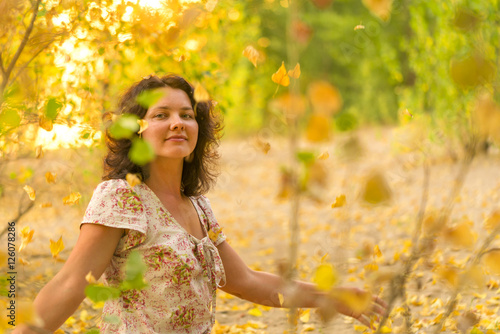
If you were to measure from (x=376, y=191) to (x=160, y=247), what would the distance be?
100cm

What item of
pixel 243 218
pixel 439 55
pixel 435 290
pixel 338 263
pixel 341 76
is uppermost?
pixel 338 263

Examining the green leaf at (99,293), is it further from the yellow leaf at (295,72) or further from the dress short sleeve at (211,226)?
the dress short sleeve at (211,226)

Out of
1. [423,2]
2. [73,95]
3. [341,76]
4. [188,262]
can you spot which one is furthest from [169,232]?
[341,76]

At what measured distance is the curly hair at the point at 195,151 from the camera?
6.48 feet

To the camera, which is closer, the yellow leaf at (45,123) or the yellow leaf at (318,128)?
the yellow leaf at (318,128)

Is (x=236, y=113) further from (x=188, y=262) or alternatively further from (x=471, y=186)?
(x=188, y=262)

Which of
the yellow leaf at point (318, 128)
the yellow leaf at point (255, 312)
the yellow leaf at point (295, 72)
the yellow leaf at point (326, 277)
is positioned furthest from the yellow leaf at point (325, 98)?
the yellow leaf at point (255, 312)

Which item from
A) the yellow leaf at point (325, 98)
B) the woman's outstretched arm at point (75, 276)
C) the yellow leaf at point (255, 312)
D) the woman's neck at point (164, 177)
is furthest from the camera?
the yellow leaf at point (255, 312)

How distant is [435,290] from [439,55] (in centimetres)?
424

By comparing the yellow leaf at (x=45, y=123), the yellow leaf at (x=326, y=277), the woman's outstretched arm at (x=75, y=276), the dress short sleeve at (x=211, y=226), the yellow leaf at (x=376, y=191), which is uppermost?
the yellow leaf at (x=376, y=191)

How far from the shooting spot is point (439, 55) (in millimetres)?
6645

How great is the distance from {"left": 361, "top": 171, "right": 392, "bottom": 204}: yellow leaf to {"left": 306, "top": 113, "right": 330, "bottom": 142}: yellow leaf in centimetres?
12

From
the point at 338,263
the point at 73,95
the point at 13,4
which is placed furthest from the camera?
the point at 73,95

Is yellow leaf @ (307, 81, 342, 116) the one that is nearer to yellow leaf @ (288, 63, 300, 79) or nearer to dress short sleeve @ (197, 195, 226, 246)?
yellow leaf @ (288, 63, 300, 79)
